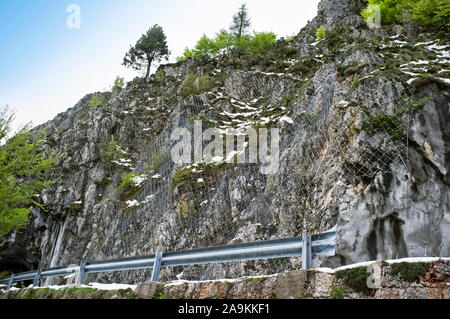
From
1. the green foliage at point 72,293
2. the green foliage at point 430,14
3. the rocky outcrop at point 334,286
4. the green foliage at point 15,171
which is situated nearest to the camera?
the rocky outcrop at point 334,286

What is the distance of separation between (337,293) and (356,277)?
194 mm

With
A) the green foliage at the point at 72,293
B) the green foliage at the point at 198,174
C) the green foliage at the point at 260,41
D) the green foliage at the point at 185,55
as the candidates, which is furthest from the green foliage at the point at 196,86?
the green foliage at the point at 72,293

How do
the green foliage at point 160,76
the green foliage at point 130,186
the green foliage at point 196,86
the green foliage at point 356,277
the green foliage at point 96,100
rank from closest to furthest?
the green foliage at point 356,277
the green foliage at point 130,186
the green foliage at point 196,86
the green foliage at point 160,76
the green foliage at point 96,100

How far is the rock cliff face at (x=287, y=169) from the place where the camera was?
20.4 ft

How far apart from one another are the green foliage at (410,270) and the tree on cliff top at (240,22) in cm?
3055

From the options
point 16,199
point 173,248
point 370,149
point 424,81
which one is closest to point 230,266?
point 173,248

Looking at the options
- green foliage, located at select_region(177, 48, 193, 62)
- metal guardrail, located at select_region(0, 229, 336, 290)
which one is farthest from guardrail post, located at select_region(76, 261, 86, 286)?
green foliage, located at select_region(177, 48, 193, 62)

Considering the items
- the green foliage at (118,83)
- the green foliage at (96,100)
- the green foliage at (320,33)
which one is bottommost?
the green foliage at (96,100)

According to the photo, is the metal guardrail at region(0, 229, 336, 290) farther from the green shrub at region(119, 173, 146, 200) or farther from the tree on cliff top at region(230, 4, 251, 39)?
the tree on cliff top at region(230, 4, 251, 39)

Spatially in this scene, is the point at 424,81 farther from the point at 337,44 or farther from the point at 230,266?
the point at 337,44

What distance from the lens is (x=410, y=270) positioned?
225 cm

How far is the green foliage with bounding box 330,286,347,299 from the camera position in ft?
8.23

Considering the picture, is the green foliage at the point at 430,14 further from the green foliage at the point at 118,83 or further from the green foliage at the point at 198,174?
the green foliage at the point at 118,83
